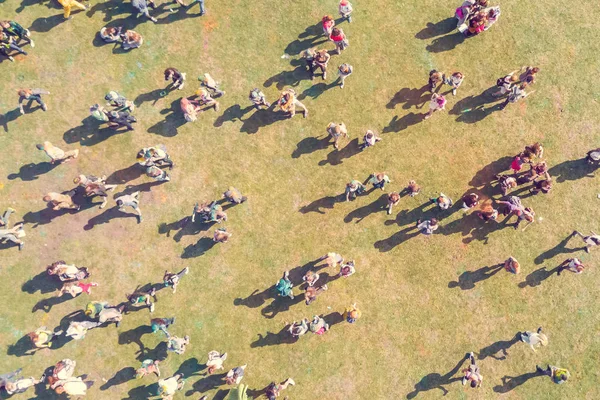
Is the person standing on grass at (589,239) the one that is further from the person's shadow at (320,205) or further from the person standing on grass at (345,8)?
the person standing on grass at (345,8)

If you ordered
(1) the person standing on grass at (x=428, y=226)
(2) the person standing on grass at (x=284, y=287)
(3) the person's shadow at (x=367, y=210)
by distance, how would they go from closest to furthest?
1. (2) the person standing on grass at (x=284, y=287)
2. (1) the person standing on grass at (x=428, y=226)
3. (3) the person's shadow at (x=367, y=210)

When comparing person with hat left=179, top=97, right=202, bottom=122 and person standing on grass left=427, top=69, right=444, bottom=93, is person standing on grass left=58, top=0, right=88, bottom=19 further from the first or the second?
person standing on grass left=427, top=69, right=444, bottom=93

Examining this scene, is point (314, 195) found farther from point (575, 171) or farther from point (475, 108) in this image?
point (575, 171)

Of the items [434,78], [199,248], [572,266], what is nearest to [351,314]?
[199,248]

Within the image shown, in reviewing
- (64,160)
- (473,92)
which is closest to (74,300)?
(64,160)

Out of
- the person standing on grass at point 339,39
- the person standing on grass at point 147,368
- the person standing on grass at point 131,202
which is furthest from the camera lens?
the person standing on grass at point 339,39

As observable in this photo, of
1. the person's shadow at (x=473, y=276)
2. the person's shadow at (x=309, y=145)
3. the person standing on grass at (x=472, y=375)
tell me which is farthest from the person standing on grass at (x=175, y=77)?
the person standing on grass at (x=472, y=375)

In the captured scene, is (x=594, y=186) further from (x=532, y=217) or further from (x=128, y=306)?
(x=128, y=306)

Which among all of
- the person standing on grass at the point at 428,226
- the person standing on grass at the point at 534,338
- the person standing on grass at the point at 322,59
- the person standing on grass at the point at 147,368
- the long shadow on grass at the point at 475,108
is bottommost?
the person standing on grass at the point at 147,368
